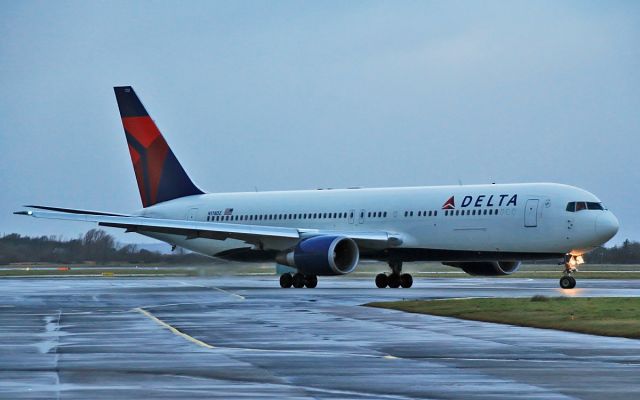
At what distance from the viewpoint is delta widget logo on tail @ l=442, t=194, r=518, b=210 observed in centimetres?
4344

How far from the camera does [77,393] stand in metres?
12.5

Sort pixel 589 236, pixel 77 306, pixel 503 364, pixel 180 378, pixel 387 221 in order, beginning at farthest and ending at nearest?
pixel 387 221 → pixel 589 236 → pixel 77 306 → pixel 503 364 → pixel 180 378

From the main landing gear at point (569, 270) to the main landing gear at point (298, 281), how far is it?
9.34m

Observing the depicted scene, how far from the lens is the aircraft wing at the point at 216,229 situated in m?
45.9

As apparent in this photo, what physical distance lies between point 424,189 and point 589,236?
7.07 metres

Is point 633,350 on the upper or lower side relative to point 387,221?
lower

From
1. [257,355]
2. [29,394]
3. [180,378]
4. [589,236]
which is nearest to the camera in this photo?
[29,394]

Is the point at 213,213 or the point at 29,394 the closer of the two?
the point at 29,394

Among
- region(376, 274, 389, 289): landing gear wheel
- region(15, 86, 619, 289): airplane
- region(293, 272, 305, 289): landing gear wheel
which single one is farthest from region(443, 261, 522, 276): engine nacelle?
region(293, 272, 305, 289): landing gear wheel

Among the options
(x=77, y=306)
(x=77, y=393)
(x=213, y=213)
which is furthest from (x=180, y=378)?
(x=213, y=213)

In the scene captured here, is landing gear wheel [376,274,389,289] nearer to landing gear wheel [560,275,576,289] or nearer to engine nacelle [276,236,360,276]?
engine nacelle [276,236,360,276]

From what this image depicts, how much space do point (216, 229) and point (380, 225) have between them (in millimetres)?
6180

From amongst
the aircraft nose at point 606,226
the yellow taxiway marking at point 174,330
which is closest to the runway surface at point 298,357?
the yellow taxiway marking at point 174,330

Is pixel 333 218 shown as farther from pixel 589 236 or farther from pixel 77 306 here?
pixel 77 306
